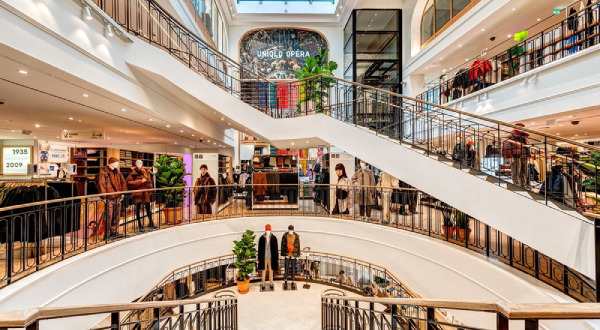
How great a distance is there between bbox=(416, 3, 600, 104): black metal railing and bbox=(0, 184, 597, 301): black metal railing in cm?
448

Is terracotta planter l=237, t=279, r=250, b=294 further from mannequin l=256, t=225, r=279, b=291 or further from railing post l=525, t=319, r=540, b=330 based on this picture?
railing post l=525, t=319, r=540, b=330

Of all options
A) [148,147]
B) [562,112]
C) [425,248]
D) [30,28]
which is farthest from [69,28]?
[148,147]

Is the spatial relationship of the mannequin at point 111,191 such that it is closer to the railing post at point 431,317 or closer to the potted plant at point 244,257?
the potted plant at point 244,257

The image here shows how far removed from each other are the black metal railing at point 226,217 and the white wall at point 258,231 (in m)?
0.25

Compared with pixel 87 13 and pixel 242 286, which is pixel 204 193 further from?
pixel 87 13

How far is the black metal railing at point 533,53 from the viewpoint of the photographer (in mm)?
5910

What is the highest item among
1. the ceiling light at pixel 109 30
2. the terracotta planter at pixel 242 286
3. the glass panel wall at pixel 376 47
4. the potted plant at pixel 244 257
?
the glass panel wall at pixel 376 47

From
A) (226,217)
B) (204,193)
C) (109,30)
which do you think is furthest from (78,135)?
(226,217)

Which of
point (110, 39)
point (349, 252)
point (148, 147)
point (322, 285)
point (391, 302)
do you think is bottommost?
point (322, 285)

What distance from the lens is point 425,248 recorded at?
6086 mm

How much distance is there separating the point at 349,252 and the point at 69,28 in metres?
7.60

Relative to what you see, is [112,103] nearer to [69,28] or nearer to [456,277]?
[69,28]

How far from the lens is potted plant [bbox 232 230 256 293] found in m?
7.66

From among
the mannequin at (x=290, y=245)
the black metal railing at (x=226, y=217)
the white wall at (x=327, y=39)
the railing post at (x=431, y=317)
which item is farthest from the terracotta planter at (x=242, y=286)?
the white wall at (x=327, y=39)
